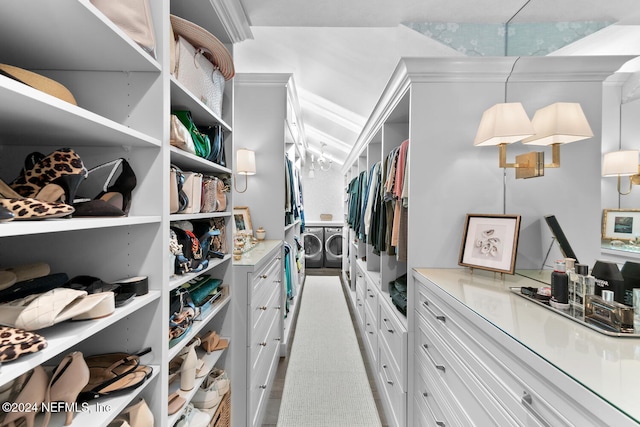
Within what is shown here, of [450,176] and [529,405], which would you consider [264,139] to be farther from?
[529,405]

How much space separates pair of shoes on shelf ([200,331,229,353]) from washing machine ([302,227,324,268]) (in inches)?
200

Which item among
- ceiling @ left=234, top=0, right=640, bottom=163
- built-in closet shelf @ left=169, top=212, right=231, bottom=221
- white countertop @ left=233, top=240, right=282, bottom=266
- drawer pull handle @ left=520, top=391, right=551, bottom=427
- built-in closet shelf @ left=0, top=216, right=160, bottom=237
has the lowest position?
drawer pull handle @ left=520, top=391, right=551, bottom=427

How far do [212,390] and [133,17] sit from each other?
148cm

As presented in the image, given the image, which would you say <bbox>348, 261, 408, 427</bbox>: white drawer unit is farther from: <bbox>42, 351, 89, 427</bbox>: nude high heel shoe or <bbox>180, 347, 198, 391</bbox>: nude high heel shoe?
<bbox>42, 351, 89, 427</bbox>: nude high heel shoe

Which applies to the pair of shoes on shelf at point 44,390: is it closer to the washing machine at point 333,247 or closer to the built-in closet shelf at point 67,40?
the built-in closet shelf at point 67,40

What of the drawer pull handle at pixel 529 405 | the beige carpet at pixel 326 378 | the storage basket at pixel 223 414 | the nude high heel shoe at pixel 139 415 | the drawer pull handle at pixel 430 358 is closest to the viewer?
the drawer pull handle at pixel 529 405

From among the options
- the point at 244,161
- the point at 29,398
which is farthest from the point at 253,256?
the point at 29,398

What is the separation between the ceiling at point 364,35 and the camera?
1.05 m

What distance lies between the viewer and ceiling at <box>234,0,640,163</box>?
105 centimetres

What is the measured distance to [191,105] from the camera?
50.6 inches

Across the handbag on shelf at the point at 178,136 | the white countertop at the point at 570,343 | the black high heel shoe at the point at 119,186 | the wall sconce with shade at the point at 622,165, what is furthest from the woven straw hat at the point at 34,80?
the wall sconce with shade at the point at 622,165

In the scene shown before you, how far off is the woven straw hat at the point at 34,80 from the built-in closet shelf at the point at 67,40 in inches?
4.2

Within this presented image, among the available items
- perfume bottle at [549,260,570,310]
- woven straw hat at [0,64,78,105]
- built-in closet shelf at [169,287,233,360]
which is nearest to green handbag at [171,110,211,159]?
woven straw hat at [0,64,78,105]

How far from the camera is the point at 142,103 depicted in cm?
93
